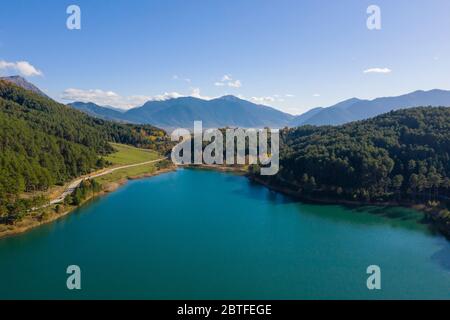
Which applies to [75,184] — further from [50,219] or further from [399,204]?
[399,204]

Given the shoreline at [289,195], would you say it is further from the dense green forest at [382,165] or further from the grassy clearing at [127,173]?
the dense green forest at [382,165]

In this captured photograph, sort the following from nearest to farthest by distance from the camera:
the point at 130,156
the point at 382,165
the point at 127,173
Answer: the point at 382,165
the point at 127,173
the point at 130,156

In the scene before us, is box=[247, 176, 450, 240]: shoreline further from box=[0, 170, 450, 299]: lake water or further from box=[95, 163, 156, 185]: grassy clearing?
box=[95, 163, 156, 185]: grassy clearing

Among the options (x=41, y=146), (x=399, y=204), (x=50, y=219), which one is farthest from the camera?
(x=41, y=146)

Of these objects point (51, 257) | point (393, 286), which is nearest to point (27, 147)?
point (51, 257)

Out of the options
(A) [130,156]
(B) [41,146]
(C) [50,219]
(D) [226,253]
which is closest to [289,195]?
(D) [226,253]

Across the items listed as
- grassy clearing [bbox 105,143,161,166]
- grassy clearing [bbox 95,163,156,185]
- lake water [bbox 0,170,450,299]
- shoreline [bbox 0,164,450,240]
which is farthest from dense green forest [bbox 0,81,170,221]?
lake water [bbox 0,170,450,299]

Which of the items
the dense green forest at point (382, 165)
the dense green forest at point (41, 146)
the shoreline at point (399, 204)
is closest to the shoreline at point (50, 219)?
the dense green forest at point (41, 146)

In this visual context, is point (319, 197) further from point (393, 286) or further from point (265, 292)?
point (265, 292)
